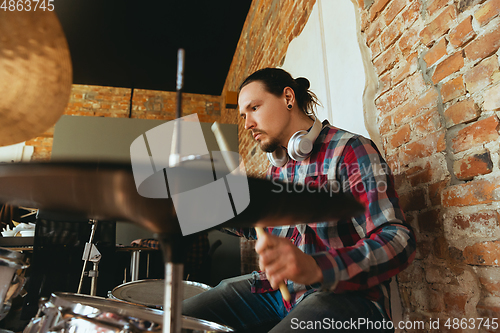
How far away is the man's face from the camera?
1.12 m

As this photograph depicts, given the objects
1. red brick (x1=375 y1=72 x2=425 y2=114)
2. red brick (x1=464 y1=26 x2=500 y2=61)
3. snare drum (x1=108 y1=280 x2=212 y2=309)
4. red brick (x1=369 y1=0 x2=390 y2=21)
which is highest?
red brick (x1=369 y1=0 x2=390 y2=21)

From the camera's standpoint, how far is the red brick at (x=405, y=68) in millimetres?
992

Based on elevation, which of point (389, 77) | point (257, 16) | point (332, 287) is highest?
point (257, 16)

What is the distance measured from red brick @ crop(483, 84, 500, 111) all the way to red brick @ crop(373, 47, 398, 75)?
1.27ft

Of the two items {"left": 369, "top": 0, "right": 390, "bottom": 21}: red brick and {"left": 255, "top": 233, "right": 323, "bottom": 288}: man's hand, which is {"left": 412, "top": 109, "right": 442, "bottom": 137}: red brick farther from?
{"left": 255, "top": 233, "right": 323, "bottom": 288}: man's hand

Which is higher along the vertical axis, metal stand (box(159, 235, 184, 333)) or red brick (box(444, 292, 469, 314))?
metal stand (box(159, 235, 184, 333))

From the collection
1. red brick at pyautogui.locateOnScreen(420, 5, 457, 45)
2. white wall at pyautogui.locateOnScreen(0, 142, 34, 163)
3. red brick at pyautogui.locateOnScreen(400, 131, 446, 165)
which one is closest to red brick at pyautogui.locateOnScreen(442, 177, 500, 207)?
red brick at pyautogui.locateOnScreen(400, 131, 446, 165)

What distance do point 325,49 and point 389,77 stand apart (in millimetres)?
589

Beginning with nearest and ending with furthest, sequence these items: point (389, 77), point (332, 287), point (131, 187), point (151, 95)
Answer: point (131, 187), point (332, 287), point (389, 77), point (151, 95)

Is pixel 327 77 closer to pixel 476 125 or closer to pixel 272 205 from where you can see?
pixel 476 125

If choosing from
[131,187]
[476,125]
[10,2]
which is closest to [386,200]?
[476,125]

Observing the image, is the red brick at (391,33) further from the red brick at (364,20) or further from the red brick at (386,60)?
the red brick at (364,20)

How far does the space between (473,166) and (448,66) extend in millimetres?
292

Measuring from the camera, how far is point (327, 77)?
5.24ft
